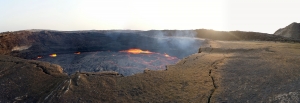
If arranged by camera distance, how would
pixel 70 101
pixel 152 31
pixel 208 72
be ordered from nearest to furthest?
pixel 70 101, pixel 208 72, pixel 152 31

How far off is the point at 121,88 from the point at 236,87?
6.07 feet

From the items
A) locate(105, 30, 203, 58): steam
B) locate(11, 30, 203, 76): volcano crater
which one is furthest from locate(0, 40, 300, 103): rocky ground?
locate(105, 30, 203, 58): steam

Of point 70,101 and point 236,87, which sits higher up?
point 236,87

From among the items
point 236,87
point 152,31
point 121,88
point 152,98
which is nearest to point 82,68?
point 121,88

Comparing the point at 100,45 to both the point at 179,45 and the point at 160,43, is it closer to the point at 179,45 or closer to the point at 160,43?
the point at 160,43

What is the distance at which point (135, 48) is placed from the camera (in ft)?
44.7

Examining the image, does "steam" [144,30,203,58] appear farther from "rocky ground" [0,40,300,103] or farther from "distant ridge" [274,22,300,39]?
"distant ridge" [274,22,300,39]

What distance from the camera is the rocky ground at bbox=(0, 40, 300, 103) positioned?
3199 mm

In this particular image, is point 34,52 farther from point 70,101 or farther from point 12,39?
point 70,101

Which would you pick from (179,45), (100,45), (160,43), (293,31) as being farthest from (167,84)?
(293,31)

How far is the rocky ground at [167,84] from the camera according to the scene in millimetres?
3199

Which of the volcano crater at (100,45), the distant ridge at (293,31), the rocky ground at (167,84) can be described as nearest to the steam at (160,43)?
the volcano crater at (100,45)

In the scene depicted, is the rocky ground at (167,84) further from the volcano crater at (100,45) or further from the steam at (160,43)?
the steam at (160,43)

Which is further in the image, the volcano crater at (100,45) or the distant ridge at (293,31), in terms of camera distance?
the distant ridge at (293,31)
